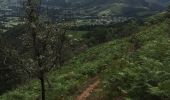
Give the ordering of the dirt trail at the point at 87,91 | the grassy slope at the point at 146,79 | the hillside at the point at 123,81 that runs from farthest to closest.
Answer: the dirt trail at the point at 87,91, the hillside at the point at 123,81, the grassy slope at the point at 146,79

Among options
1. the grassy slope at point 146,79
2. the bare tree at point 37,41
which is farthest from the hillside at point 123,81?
the bare tree at point 37,41

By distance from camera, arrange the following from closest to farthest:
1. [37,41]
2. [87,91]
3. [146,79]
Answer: [146,79] < [37,41] < [87,91]

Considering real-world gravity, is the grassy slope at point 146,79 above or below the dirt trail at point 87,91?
above

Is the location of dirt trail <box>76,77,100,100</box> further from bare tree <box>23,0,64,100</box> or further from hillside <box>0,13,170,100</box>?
bare tree <box>23,0,64,100</box>

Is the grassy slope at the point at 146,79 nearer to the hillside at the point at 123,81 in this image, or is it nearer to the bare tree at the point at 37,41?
the hillside at the point at 123,81

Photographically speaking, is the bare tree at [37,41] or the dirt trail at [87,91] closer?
the bare tree at [37,41]

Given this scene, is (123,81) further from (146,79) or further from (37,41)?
(37,41)

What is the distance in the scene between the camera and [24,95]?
118 feet

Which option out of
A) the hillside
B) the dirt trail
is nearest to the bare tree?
the hillside

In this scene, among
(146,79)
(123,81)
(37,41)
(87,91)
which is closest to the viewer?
(146,79)

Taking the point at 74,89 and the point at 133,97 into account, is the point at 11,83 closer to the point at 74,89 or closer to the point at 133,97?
the point at 74,89

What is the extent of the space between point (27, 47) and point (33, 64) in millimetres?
1275

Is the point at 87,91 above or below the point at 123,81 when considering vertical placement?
below

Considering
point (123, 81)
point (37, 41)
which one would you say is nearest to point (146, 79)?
point (123, 81)
